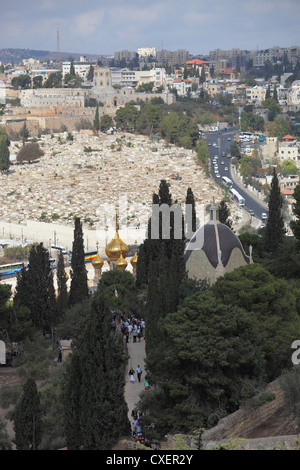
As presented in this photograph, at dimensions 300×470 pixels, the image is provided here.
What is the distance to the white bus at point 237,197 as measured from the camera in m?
61.2

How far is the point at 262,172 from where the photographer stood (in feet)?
244

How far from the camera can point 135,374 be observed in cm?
2273

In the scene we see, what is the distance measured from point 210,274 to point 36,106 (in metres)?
62.3

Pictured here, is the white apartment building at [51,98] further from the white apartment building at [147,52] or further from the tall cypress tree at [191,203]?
the white apartment building at [147,52]

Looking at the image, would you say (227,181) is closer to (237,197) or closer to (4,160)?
(237,197)

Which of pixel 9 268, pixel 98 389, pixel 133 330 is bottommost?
pixel 9 268

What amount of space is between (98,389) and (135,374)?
17.6ft

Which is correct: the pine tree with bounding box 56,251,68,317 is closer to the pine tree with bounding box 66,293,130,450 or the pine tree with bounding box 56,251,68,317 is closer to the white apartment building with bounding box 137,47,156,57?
the pine tree with bounding box 66,293,130,450

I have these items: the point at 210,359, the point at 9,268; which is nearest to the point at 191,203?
the point at 210,359

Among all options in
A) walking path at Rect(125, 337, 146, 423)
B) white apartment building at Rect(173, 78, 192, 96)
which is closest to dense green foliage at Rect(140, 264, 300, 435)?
walking path at Rect(125, 337, 146, 423)

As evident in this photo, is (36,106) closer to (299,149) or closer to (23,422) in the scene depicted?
(299,149)

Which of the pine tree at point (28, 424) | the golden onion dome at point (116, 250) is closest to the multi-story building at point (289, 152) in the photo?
the golden onion dome at point (116, 250)

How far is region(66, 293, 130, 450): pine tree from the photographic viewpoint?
17.2 m
